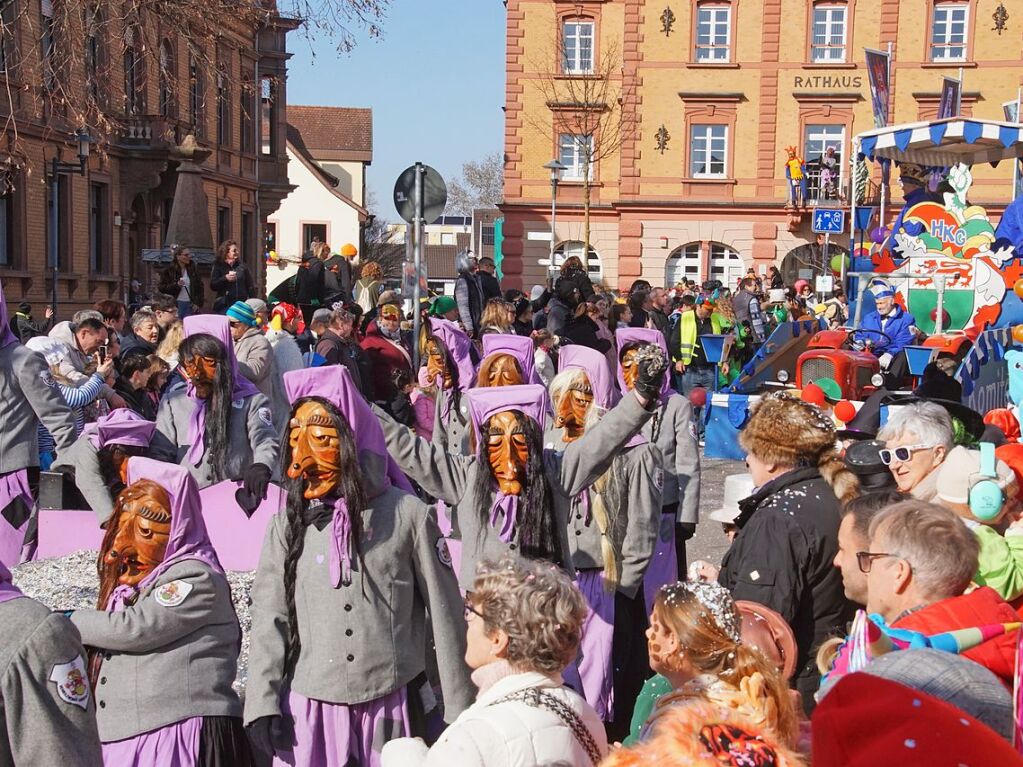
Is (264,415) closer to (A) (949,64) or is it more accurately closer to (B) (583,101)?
(B) (583,101)

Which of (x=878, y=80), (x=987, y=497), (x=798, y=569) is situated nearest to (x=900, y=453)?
(x=798, y=569)

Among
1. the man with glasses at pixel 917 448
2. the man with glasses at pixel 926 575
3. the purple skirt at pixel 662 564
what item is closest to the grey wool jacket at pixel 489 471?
the man with glasses at pixel 917 448

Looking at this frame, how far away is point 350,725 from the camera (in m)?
3.89

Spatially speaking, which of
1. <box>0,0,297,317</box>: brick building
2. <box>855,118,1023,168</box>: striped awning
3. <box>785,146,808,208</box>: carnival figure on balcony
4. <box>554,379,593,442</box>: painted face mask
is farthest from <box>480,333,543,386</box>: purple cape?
<box>785,146,808,208</box>: carnival figure on balcony

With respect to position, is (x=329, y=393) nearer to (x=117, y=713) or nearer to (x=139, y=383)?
(x=117, y=713)

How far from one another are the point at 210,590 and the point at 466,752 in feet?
4.82

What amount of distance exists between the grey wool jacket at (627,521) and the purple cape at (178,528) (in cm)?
192

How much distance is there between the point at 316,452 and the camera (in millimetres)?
4129

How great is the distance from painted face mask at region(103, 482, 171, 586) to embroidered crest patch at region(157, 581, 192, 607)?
0.45 ft

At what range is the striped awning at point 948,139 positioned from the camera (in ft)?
61.2

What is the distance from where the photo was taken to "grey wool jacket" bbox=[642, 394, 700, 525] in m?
6.97

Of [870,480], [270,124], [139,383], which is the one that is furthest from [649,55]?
[870,480]

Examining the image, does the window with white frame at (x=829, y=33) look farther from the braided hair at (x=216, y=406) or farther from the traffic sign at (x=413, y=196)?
the braided hair at (x=216, y=406)

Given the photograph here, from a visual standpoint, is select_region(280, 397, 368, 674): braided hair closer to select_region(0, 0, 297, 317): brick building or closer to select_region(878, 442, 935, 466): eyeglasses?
select_region(878, 442, 935, 466): eyeglasses
